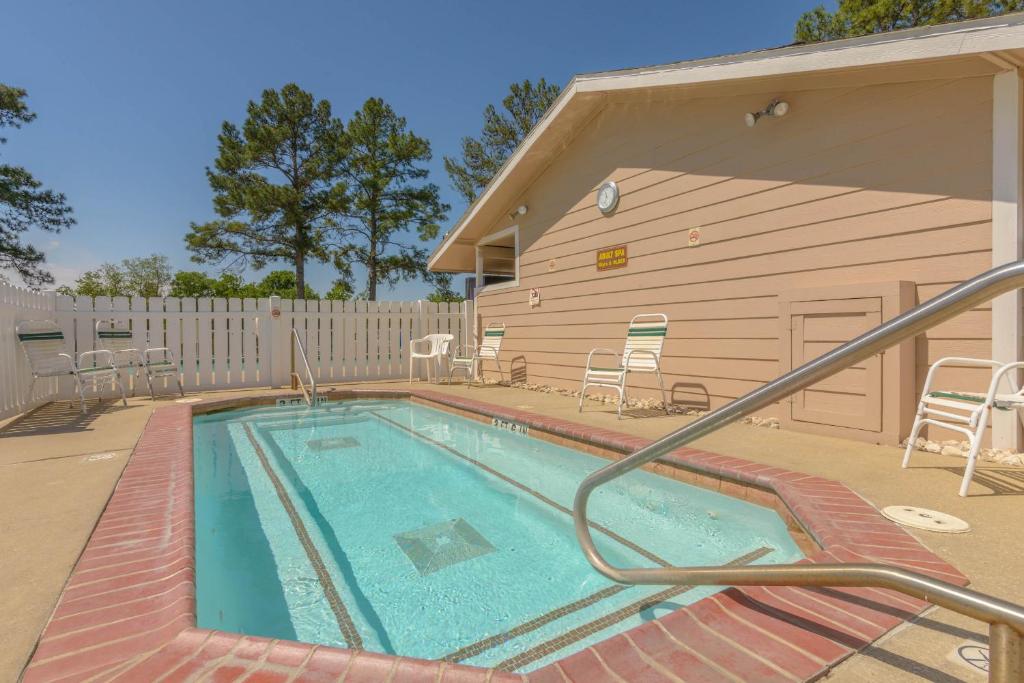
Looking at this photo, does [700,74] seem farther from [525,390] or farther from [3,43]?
[3,43]

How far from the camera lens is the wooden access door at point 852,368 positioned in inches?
130

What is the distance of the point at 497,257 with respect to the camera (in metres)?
9.58

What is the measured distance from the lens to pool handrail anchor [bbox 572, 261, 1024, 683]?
0.75 meters

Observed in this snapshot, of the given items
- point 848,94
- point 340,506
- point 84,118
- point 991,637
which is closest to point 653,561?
point 991,637

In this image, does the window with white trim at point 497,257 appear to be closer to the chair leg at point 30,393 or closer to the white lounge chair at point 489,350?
the white lounge chair at point 489,350

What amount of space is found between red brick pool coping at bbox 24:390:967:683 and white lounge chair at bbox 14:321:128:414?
15.4 feet

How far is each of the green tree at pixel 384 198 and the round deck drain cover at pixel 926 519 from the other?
18.4 m

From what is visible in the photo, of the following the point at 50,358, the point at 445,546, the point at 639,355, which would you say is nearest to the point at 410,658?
the point at 445,546

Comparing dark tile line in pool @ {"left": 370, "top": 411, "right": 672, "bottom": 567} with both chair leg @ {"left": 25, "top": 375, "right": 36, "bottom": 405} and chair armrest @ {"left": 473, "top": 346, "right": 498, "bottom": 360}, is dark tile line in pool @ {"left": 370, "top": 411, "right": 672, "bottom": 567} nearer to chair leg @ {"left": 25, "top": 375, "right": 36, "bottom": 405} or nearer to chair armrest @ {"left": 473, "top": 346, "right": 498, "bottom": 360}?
chair armrest @ {"left": 473, "top": 346, "right": 498, "bottom": 360}

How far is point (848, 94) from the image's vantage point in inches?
149

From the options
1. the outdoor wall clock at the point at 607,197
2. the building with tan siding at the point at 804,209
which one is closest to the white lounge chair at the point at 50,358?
the building with tan siding at the point at 804,209

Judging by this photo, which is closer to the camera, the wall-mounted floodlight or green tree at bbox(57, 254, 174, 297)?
the wall-mounted floodlight

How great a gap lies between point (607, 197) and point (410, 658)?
5720 millimetres

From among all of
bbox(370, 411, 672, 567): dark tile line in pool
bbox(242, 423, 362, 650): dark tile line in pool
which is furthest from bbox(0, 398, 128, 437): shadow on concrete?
bbox(370, 411, 672, 567): dark tile line in pool
